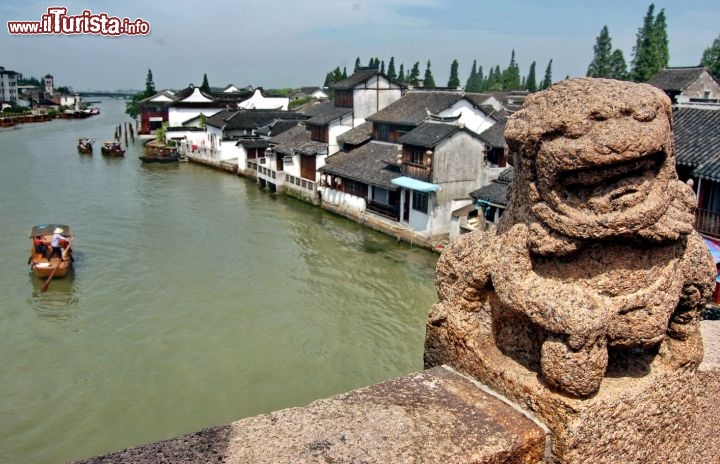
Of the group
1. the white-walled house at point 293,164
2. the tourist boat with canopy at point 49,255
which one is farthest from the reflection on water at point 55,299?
the white-walled house at point 293,164

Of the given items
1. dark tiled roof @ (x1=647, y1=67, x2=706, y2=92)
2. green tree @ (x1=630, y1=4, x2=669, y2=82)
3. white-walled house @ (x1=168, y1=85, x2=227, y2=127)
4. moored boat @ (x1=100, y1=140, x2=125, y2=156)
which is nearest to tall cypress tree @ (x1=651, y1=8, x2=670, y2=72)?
green tree @ (x1=630, y1=4, x2=669, y2=82)

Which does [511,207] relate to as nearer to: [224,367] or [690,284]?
[690,284]

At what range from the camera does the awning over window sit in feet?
73.1

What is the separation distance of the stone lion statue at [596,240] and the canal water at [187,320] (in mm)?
8860

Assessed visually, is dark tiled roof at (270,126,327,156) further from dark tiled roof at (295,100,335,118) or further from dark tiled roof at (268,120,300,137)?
dark tiled roof at (268,120,300,137)

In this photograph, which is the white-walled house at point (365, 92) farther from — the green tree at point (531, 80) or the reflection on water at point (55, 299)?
the green tree at point (531, 80)

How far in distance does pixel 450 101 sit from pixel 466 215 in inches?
318

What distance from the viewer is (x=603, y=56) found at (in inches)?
2383

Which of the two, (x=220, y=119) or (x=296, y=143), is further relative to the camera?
(x=220, y=119)

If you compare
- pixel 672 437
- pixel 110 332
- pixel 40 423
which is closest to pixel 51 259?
pixel 110 332

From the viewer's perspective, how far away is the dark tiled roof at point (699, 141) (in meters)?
14.7

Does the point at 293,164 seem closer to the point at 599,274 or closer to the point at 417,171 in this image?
the point at 417,171

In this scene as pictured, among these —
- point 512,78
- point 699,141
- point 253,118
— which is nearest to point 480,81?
point 512,78

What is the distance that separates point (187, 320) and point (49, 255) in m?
6.17
